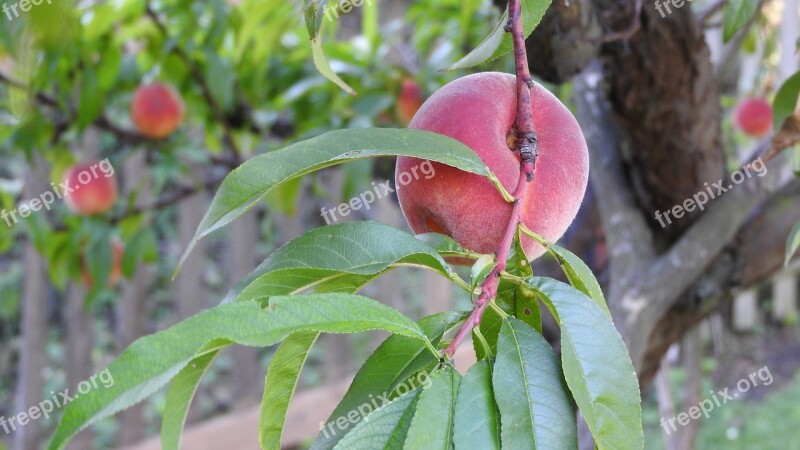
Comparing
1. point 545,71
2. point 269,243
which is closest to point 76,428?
point 545,71

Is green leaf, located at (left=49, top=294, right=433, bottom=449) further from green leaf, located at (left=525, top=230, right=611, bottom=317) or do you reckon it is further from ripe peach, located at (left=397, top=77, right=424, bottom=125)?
ripe peach, located at (left=397, top=77, right=424, bottom=125)

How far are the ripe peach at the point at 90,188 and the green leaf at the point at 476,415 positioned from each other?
126 cm

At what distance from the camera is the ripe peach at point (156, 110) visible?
1.38 metres

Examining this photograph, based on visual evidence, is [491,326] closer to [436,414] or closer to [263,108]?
[436,414]

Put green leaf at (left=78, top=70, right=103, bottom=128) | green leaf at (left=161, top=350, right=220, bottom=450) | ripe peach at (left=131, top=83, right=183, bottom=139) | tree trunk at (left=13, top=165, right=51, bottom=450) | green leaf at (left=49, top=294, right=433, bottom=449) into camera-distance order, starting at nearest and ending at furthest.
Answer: green leaf at (left=49, top=294, right=433, bottom=449) < green leaf at (left=161, top=350, right=220, bottom=450) < green leaf at (left=78, top=70, right=103, bottom=128) < ripe peach at (left=131, top=83, right=183, bottom=139) < tree trunk at (left=13, top=165, right=51, bottom=450)

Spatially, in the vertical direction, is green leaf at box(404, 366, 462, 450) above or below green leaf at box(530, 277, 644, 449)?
above

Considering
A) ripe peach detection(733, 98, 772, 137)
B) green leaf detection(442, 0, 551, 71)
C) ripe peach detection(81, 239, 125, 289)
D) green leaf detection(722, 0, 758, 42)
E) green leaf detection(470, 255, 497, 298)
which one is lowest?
ripe peach detection(733, 98, 772, 137)

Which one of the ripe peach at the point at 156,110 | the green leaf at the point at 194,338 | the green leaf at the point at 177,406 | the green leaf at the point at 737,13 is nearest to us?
the green leaf at the point at 194,338

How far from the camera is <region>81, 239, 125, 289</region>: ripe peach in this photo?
56.0 inches

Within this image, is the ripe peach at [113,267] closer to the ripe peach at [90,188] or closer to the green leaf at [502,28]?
the ripe peach at [90,188]

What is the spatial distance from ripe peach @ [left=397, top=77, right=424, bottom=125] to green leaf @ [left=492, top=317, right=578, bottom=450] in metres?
0.91


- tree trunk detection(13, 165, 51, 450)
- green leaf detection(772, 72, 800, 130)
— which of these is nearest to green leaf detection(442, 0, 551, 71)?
green leaf detection(772, 72, 800, 130)

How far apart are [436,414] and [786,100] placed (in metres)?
0.45

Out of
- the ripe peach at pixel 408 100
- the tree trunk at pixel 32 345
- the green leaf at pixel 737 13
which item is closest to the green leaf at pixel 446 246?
the green leaf at pixel 737 13
